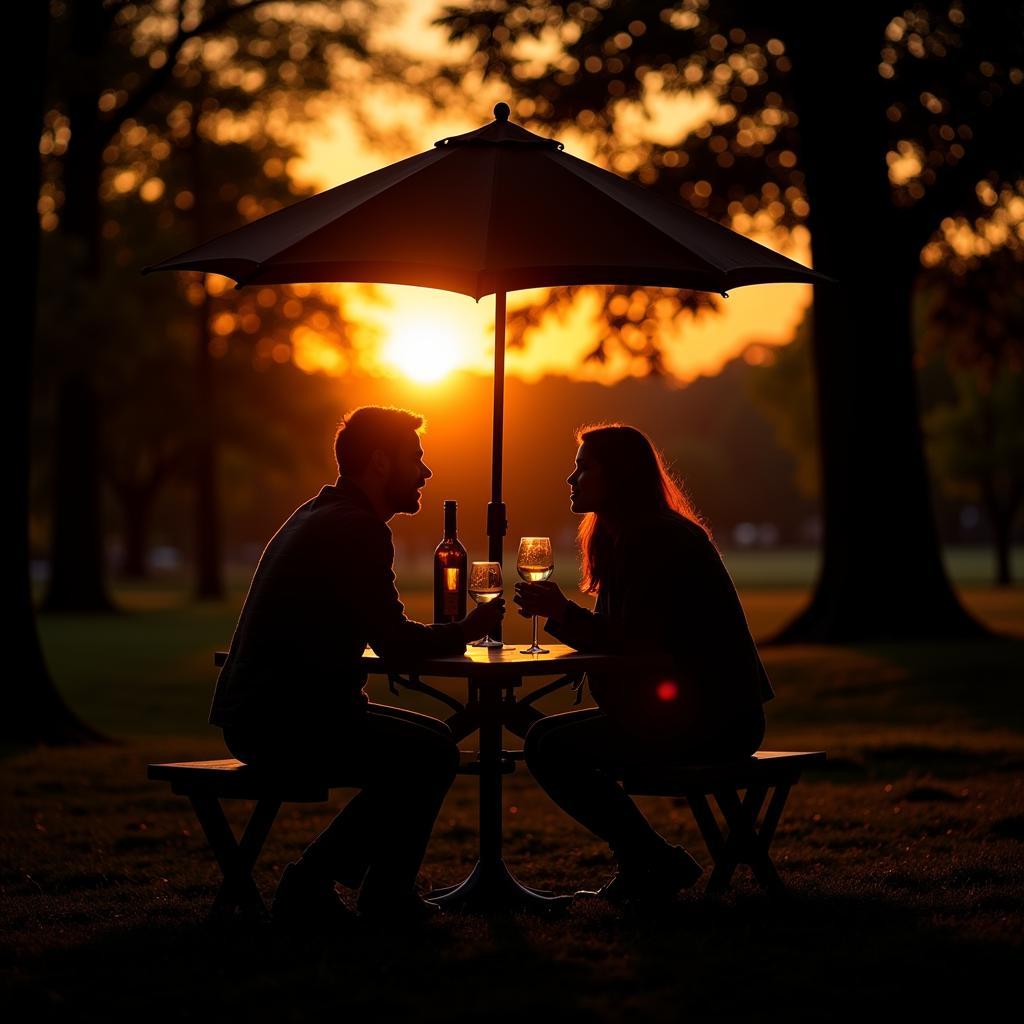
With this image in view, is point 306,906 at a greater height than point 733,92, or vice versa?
point 733,92

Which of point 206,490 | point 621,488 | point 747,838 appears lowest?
point 747,838

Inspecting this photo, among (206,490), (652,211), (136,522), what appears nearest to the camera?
(652,211)

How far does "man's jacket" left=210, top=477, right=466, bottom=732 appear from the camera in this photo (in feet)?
19.3

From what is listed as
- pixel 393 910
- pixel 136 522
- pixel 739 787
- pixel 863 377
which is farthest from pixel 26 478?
pixel 136 522

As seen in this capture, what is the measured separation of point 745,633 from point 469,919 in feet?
4.90

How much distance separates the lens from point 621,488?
20.5 ft

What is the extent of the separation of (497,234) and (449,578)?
135 centimetres

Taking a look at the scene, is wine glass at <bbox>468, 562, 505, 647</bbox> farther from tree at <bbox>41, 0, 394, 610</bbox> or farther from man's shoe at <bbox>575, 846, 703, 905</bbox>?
tree at <bbox>41, 0, 394, 610</bbox>

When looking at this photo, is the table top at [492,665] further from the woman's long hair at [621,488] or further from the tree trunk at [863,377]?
the tree trunk at [863,377]

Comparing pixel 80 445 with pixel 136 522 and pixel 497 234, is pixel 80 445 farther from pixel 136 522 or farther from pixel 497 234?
pixel 497 234

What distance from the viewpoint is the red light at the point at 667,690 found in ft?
20.2

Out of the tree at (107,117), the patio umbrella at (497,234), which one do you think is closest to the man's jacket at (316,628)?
the patio umbrella at (497,234)

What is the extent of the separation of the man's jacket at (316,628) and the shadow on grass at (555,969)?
0.83m

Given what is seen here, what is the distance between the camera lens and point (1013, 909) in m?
6.38
